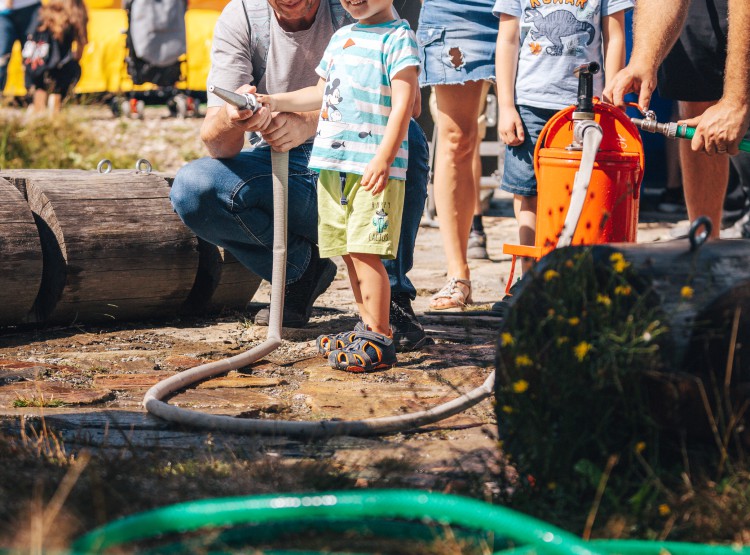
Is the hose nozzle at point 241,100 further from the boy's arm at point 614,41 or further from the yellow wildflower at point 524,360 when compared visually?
the yellow wildflower at point 524,360

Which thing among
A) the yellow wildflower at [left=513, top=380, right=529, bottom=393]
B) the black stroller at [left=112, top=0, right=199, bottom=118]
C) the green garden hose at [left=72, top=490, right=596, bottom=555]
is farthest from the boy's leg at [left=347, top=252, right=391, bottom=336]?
the black stroller at [left=112, top=0, right=199, bottom=118]

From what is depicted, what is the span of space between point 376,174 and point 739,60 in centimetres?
110

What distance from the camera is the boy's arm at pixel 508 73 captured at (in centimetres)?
418

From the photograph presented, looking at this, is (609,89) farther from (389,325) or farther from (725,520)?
(725,520)

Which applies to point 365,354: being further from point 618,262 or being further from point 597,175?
point 618,262

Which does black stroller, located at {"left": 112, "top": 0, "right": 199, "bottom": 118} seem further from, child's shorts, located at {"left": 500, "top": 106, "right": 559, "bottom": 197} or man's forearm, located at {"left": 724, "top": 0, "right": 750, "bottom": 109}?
man's forearm, located at {"left": 724, "top": 0, "right": 750, "bottom": 109}

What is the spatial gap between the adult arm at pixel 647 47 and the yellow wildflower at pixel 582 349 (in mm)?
1593

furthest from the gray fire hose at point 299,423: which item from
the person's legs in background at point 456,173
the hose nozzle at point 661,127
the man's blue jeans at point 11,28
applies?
the man's blue jeans at point 11,28

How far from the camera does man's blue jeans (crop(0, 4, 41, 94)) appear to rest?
11.0 m

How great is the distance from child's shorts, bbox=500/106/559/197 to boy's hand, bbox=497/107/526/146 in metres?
0.03

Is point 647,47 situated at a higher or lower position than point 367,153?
higher

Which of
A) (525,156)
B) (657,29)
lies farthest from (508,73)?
(657,29)

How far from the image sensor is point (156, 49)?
11.8m

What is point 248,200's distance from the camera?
3838mm
